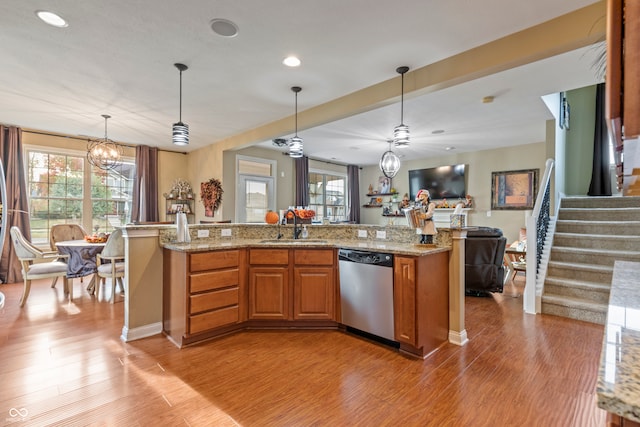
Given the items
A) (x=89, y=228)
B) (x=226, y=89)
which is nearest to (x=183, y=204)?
(x=89, y=228)

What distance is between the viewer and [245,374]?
2.35 meters

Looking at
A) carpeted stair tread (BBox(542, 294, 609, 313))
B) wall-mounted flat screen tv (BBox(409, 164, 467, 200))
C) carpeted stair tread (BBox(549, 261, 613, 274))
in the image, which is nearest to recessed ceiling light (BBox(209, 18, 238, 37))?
carpeted stair tread (BBox(542, 294, 609, 313))

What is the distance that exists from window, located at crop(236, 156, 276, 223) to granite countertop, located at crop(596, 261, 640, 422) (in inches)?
246

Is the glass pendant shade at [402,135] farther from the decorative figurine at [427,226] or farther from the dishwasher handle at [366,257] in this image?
the dishwasher handle at [366,257]

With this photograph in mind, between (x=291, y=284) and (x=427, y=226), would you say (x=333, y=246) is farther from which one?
(x=427, y=226)

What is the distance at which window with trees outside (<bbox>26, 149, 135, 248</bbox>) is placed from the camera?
5668 millimetres

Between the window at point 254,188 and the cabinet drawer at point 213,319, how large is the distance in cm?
380

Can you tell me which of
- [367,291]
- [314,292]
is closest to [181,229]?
[314,292]

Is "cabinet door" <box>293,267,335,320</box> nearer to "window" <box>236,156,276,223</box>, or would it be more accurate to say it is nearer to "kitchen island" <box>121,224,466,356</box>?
"kitchen island" <box>121,224,466,356</box>

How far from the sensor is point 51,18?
96.2 inches

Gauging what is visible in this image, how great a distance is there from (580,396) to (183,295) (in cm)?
302

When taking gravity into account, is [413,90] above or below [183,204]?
above

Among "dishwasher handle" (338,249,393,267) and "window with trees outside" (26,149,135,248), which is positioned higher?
"window with trees outside" (26,149,135,248)

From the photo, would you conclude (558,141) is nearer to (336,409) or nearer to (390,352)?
(390,352)
